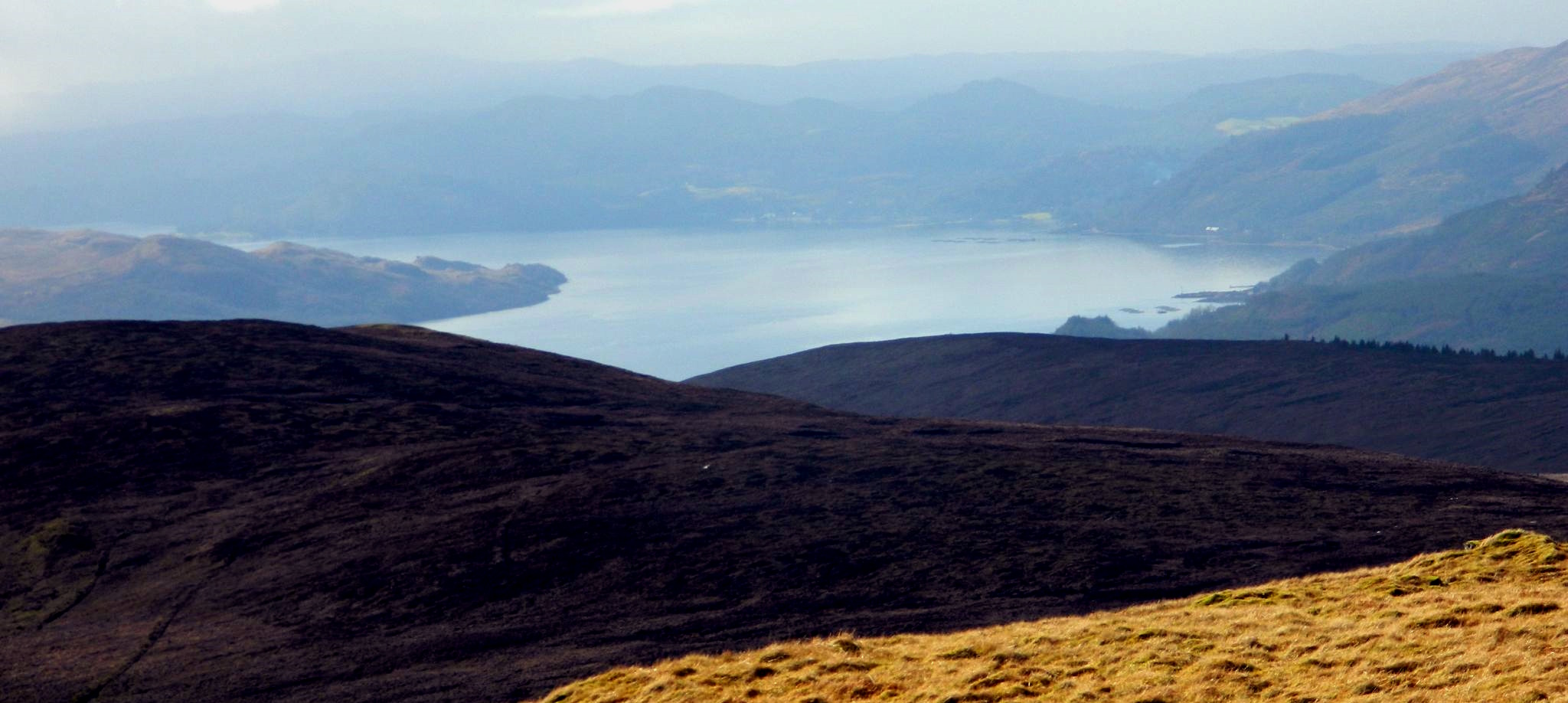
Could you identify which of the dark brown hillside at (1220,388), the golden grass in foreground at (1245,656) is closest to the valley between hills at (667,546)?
the golden grass in foreground at (1245,656)

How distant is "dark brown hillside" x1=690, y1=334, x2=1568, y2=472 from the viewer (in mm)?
75250

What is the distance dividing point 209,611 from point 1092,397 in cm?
6961

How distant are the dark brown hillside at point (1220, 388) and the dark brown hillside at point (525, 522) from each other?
3000 cm

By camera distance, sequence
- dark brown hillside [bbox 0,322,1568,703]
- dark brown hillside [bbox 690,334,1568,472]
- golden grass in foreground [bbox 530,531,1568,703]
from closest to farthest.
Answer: golden grass in foreground [bbox 530,531,1568,703]
dark brown hillside [bbox 0,322,1568,703]
dark brown hillside [bbox 690,334,1568,472]

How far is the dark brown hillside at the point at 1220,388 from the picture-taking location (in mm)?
75250

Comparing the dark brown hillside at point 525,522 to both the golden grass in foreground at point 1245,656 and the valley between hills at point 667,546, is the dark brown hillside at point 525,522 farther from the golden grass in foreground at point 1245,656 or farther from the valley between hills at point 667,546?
the golden grass in foreground at point 1245,656

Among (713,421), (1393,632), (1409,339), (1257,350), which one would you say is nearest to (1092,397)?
(1257,350)

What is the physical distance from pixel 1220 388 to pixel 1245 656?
77.6 meters

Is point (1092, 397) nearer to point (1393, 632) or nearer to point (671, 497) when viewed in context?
point (671, 497)

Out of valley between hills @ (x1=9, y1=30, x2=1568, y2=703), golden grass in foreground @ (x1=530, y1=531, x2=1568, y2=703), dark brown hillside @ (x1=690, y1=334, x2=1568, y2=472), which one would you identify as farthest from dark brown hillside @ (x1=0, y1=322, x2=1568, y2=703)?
dark brown hillside @ (x1=690, y1=334, x2=1568, y2=472)

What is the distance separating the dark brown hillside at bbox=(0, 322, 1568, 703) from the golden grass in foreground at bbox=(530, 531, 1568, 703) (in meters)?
5.66

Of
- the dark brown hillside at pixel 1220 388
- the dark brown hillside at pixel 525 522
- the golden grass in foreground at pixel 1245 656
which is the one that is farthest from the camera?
the dark brown hillside at pixel 1220 388

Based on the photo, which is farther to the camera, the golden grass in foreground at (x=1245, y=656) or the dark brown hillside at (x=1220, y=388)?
the dark brown hillside at (x=1220, y=388)

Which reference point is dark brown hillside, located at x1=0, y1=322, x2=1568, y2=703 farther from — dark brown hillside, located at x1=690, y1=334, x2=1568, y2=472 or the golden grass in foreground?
dark brown hillside, located at x1=690, y1=334, x2=1568, y2=472
